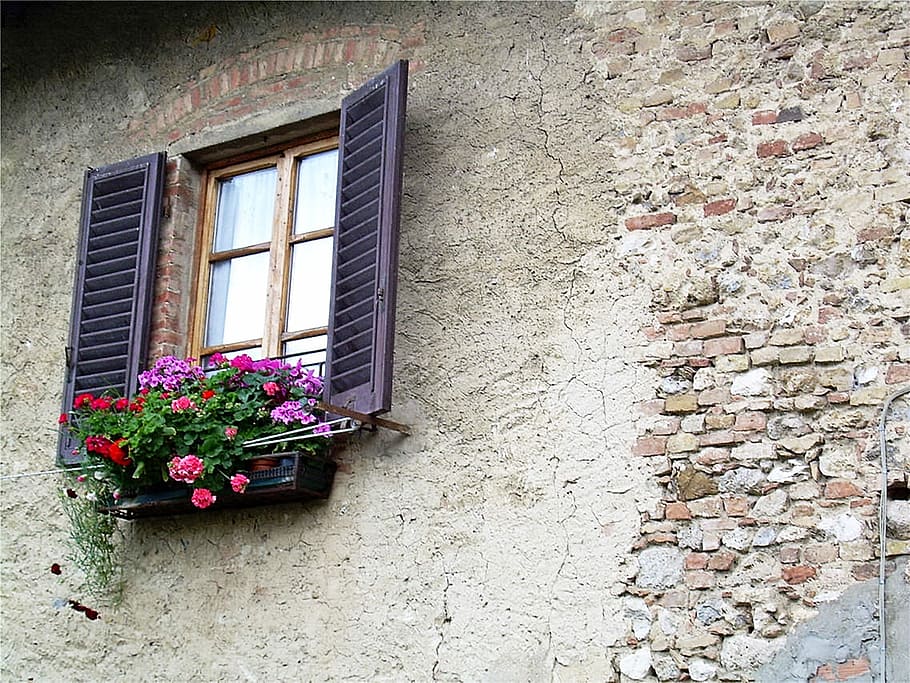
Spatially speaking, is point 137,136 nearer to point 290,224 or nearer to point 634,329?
point 290,224

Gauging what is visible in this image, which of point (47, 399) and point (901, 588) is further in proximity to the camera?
point (47, 399)

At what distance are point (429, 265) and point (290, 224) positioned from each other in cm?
78

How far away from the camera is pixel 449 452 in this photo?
15.3 feet

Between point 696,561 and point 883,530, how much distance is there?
577 mm

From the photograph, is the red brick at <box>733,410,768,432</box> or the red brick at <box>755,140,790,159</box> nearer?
the red brick at <box>733,410,768,432</box>

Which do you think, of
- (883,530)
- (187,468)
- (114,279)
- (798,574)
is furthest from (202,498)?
(883,530)

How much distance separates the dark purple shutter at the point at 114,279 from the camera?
5.43m

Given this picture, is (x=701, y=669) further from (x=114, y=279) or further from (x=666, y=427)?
(x=114, y=279)

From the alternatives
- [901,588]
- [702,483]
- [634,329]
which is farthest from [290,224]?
[901,588]

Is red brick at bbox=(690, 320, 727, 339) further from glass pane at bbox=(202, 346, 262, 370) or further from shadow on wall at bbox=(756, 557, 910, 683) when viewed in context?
glass pane at bbox=(202, 346, 262, 370)

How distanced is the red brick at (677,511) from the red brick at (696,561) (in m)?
0.12

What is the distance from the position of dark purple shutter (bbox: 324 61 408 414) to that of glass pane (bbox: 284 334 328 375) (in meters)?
0.28

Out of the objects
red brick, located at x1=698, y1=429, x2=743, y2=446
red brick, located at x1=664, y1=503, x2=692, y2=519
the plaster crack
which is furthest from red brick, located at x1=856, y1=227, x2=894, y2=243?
the plaster crack

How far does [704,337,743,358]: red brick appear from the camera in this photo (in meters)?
4.29
